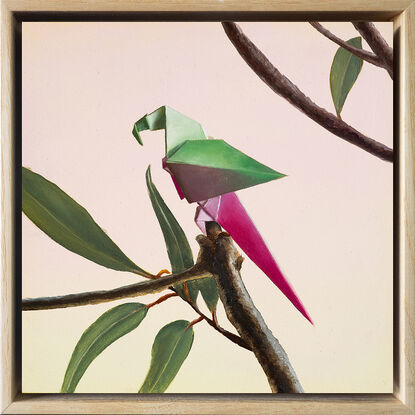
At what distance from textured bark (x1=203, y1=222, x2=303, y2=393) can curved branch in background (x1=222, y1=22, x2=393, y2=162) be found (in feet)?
0.46

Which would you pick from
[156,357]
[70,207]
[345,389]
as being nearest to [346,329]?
[345,389]

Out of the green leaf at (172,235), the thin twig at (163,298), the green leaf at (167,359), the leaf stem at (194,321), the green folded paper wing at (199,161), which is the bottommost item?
the green leaf at (167,359)

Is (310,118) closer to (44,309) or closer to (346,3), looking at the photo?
(346,3)

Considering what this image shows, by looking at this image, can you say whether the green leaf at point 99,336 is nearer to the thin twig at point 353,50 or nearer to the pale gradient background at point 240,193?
the pale gradient background at point 240,193

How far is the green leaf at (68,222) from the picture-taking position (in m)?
0.53

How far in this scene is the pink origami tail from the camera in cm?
53

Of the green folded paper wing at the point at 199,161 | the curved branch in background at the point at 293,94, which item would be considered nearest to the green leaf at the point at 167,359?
the green folded paper wing at the point at 199,161

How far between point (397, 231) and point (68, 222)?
1.01 feet

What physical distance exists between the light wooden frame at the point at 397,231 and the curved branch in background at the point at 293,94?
0.7 inches

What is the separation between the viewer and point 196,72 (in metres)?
0.53

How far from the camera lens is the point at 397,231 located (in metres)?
0.52

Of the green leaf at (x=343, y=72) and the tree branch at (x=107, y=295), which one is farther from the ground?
the green leaf at (x=343, y=72)

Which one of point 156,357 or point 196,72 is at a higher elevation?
point 196,72

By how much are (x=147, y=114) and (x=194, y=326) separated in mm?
205
